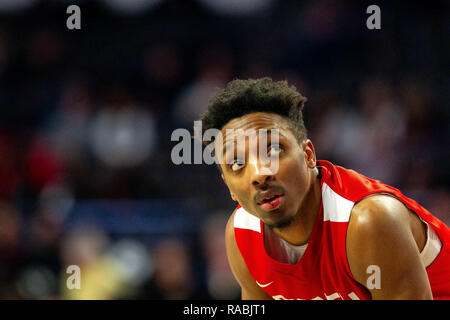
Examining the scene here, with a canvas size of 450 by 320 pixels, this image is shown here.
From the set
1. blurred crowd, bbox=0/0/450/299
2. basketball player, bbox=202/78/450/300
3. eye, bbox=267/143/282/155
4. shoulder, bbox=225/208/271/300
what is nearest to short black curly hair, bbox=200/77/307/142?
basketball player, bbox=202/78/450/300

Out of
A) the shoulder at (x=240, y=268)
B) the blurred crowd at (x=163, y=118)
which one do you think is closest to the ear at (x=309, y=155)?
the shoulder at (x=240, y=268)

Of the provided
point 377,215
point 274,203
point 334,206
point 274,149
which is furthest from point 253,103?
point 377,215

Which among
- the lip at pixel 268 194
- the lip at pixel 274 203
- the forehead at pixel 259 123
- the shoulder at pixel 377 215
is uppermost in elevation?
the forehead at pixel 259 123

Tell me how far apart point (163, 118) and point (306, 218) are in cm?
429

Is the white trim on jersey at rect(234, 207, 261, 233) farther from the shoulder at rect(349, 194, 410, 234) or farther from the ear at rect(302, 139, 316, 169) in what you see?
the shoulder at rect(349, 194, 410, 234)

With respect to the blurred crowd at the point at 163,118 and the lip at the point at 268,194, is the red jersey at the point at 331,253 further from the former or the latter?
the blurred crowd at the point at 163,118

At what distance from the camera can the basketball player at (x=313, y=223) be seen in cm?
224

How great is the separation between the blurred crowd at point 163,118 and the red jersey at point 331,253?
255 cm

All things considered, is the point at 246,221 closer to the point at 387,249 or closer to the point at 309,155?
the point at 309,155

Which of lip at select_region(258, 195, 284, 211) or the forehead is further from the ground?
the forehead

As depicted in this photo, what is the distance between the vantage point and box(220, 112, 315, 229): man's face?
2408 mm

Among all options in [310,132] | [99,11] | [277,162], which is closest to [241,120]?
[277,162]

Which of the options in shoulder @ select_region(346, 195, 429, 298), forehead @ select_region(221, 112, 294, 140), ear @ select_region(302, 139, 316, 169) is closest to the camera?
shoulder @ select_region(346, 195, 429, 298)

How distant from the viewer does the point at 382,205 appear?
230cm
